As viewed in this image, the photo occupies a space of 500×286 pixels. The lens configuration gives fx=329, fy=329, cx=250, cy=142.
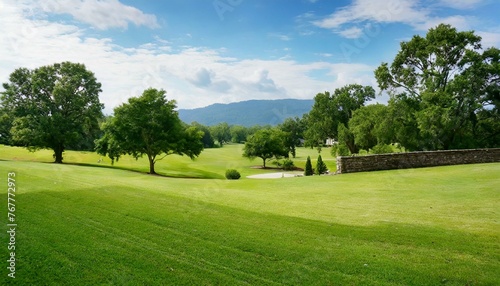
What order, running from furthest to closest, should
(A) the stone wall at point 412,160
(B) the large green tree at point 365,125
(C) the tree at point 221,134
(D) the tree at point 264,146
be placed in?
(C) the tree at point 221,134
(D) the tree at point 264,146
(B) the large green tree at point 365,125
(A) the stone wall at point 412,160

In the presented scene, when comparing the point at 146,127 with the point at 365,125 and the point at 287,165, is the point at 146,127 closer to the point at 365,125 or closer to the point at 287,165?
the point at 287,165

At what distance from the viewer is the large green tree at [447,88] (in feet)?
103

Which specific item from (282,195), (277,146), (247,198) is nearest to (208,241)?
(247,198)

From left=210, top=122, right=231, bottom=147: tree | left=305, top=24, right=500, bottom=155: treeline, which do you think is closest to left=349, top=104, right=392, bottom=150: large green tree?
left=305, top=24, right=500, bottom=155: treeline

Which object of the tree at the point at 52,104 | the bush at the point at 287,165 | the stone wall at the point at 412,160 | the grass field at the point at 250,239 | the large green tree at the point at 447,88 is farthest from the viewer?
the bush at the point at 287,165

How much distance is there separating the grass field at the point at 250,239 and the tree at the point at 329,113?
4682 cm

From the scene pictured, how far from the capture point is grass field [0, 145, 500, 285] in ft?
19.5

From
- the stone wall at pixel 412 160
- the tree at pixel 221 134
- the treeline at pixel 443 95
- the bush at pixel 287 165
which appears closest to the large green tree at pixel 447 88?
the treeline at pixel 443 95

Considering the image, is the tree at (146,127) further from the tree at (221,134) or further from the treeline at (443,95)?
the tree at (221,134)

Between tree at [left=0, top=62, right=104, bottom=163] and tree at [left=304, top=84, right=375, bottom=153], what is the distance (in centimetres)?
3551

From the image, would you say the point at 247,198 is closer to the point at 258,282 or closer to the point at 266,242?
the point at 266,242

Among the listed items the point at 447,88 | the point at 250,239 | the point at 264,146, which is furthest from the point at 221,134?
the point at 250,239

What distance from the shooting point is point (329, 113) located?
59.7 metres

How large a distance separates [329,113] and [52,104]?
143 feet
